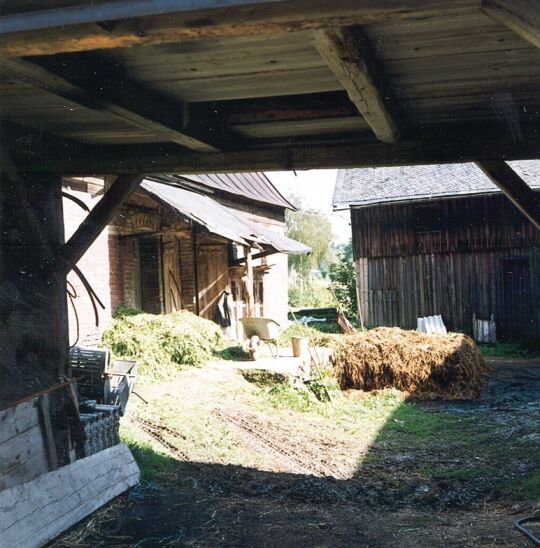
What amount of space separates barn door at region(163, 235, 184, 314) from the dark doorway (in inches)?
7.9

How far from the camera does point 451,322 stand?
18.0m

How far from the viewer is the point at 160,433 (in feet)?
24.0

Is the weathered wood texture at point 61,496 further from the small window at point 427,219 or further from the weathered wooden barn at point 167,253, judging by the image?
the small window at point 427,219

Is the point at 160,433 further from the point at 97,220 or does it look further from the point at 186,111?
the point at 186,111

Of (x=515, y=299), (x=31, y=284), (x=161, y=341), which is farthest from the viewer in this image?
(x=515, y=299)

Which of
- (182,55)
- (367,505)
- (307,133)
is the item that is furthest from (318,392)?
(182,55)

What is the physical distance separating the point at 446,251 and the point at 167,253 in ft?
29.7

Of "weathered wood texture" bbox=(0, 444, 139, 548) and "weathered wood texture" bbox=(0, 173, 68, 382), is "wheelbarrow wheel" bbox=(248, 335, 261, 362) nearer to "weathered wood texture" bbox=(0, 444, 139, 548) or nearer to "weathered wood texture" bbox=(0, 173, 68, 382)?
"weathered wood texture" bbox=(0, 444, 139, 548)

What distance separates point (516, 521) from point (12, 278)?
422 centimetres

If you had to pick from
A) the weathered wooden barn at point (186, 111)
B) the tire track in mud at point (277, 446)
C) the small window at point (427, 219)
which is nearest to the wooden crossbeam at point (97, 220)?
the weathered wooden barn at point (186, 111)

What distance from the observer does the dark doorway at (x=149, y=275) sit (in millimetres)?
14133

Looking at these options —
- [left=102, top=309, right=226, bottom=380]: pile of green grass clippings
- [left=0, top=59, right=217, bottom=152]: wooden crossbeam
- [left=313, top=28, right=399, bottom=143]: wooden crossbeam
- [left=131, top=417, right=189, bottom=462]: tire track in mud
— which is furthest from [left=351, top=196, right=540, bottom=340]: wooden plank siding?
[left=313, top=28, right=399, bottom=143]: wooden crossbeam

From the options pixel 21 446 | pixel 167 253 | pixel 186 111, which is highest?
pixel 186 111

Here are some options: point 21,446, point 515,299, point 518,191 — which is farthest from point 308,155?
point 515,299
